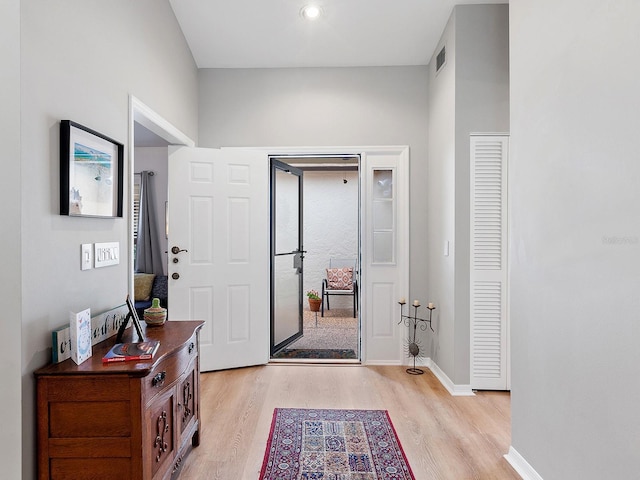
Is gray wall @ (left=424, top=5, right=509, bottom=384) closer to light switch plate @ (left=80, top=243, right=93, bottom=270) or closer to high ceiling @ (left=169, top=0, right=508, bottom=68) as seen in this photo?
high ceiling @ (left=169, top=0, right=508, bottom=68)

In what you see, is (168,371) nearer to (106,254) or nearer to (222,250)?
(106,254)

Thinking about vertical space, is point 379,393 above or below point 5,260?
below

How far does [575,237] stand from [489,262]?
154 cm

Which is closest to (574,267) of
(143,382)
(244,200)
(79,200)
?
(143,382)

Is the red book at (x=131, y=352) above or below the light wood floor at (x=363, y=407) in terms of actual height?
above

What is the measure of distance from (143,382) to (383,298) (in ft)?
8.86

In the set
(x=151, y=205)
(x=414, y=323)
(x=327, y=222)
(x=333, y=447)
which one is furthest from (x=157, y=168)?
(x=333, y=447)

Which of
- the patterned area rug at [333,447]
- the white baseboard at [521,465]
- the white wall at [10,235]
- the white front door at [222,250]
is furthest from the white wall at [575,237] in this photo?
the white front door at [222,250]

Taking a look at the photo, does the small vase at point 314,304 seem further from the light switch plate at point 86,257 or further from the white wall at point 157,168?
the light switch plate at point 86,257

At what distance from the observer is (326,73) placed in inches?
152

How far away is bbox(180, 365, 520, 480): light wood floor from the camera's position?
83.8 inches

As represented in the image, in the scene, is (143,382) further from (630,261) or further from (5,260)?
(630,261)

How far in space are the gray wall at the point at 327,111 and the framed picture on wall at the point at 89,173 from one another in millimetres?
1803

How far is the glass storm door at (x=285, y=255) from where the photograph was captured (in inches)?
159
